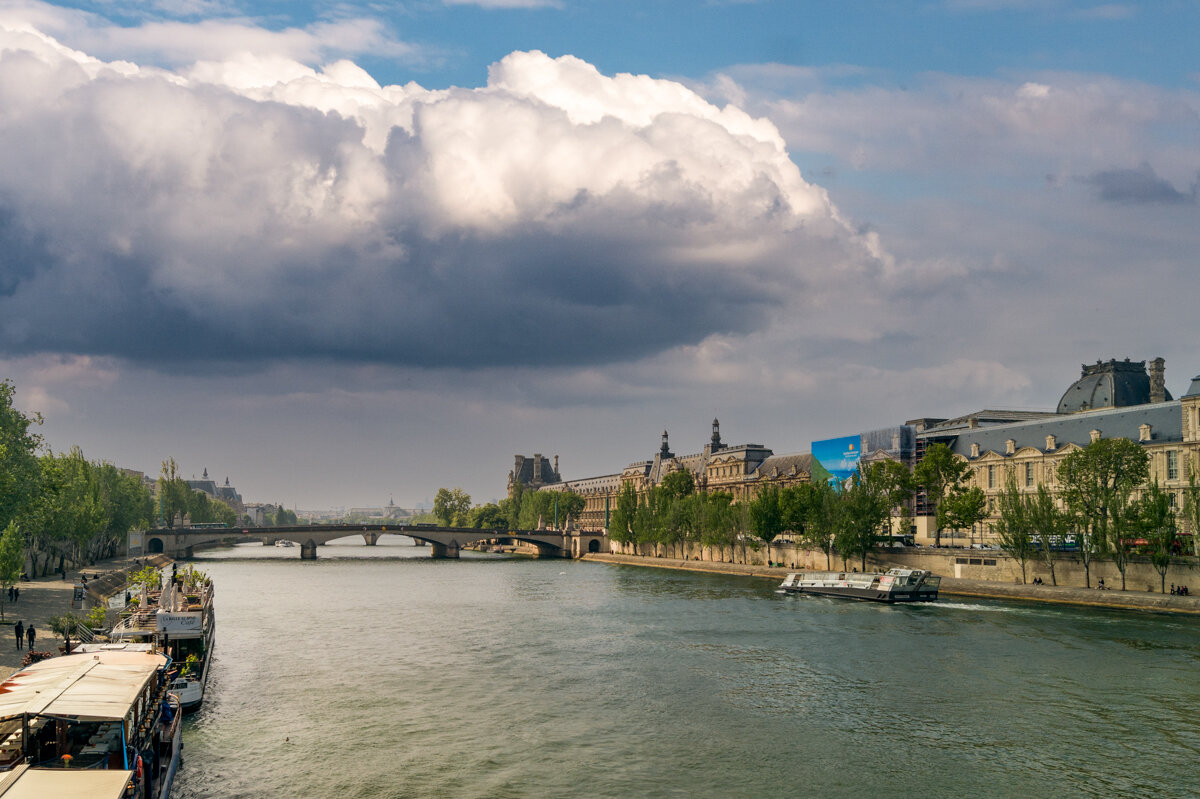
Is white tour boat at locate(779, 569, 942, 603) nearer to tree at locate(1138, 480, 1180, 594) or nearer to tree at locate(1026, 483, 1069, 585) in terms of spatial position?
tree at locate(1026, 483, 1069, 585)

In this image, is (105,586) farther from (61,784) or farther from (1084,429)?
(1084,429)

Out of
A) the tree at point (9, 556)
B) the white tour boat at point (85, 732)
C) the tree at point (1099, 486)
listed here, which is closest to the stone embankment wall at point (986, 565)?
the tree at point (1099, 486)

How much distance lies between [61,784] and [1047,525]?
96.0 metres

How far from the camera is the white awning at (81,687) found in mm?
28109

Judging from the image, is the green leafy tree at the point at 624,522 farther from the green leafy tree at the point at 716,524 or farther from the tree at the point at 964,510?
the tree at the point at 964,510

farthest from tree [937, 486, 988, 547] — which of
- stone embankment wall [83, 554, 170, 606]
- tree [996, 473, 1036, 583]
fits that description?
stone embankment wall [83, 554, 170, 606]

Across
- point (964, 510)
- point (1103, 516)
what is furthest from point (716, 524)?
point (1103, 516)

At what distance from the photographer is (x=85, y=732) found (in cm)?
3088

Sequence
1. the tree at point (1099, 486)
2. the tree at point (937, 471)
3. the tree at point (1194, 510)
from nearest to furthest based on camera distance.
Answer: the tree at point (1194, 510)
the tree at point (1099, 486)
the tree at point (937, 471)

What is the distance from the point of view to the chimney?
142 metres

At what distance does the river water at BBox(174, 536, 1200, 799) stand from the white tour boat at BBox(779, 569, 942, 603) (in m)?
7.01

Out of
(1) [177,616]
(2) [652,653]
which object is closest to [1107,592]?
(2) [652,653]

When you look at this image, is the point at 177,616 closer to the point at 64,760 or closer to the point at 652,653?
the point at 64,760

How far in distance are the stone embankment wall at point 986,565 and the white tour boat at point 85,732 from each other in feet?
283
